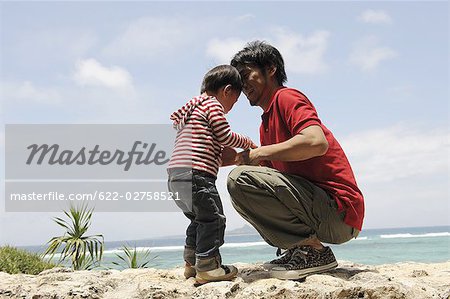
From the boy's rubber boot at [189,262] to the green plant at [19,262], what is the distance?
4749mm

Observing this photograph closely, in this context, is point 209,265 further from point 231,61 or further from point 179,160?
point 231,61

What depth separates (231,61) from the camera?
10.7 ft

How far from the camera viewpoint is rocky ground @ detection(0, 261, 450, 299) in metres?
2.62

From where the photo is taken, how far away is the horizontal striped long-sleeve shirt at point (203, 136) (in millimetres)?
2900

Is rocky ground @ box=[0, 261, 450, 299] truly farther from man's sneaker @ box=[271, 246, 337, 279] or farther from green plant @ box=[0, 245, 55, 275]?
green plant @ box=[0, 245, 55, 275]

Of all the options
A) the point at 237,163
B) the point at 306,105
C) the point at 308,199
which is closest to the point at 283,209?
the point at 308,199

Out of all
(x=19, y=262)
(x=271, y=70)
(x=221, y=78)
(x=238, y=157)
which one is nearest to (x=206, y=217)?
(x=238, y=157)

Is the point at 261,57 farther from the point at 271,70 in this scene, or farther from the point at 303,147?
the point at 303,147

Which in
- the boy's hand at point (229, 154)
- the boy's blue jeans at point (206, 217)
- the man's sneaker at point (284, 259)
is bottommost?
the man's sneaker at point (284, 259)

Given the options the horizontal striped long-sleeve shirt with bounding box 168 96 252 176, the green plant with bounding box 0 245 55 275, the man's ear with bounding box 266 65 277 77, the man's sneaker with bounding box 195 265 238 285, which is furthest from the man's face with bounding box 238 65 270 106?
the green plant with bounding box 0 245 55 275

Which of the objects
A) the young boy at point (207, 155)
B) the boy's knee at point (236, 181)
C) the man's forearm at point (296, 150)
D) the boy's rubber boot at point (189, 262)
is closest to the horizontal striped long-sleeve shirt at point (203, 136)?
the young boy at point (207, 155)

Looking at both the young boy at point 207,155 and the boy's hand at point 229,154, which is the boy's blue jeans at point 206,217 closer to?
the young boy at point 207,155

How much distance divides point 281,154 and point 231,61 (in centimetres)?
73

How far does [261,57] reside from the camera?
318cm
